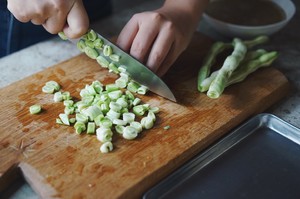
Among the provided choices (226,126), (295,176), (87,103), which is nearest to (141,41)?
(87,103)

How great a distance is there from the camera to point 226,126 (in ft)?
3.79

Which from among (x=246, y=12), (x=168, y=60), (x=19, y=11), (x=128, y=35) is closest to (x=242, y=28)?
(x=246, y=12)

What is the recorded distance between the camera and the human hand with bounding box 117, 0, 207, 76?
3.95ft

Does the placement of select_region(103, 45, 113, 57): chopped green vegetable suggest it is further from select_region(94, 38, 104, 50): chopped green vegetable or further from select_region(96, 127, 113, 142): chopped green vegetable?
select_region(96, 127, 113, 142): chopped green vegetable

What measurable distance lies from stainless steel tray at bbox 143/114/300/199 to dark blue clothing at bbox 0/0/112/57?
0.77 m

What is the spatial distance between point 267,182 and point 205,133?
0.20 metres

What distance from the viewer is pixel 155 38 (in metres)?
1.23

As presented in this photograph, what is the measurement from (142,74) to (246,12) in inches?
24.7

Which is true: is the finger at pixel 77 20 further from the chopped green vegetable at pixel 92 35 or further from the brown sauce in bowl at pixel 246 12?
the brown sauce in bowl at pixel 246 12

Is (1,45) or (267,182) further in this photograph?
(1,45)

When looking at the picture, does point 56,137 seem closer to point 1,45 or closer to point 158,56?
point 158,56

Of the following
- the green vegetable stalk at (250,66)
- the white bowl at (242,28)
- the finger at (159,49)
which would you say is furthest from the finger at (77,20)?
the white bowl at (242,28)

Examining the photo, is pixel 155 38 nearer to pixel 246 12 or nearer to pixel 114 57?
pixel 114 57

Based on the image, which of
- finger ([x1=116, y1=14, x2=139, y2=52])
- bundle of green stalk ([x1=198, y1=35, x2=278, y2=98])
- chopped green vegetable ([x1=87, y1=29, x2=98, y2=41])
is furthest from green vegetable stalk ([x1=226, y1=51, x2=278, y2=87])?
chopped green vegetable ([x1=87, y1=29, x2=98, y2=41])
